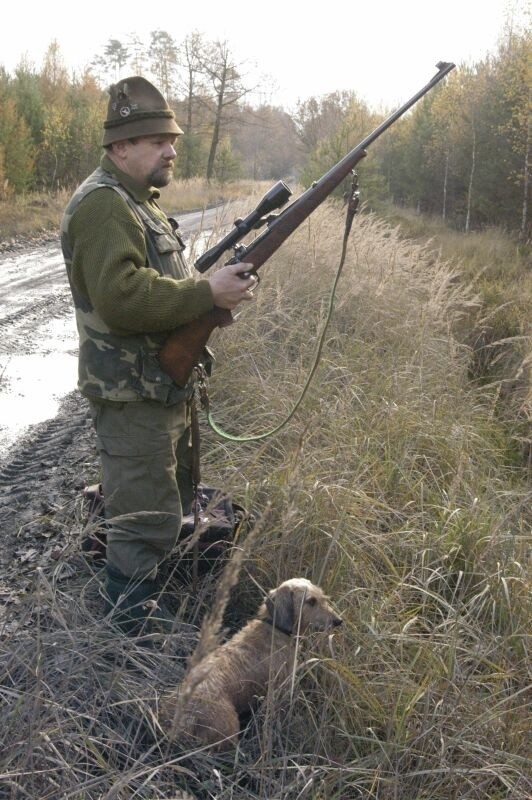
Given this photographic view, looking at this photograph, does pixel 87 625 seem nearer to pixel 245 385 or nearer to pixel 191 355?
pixel 191 355

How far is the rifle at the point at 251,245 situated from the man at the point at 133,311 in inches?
2.6

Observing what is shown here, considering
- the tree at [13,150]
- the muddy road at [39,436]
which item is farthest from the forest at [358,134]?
the muddy road at [39,436]

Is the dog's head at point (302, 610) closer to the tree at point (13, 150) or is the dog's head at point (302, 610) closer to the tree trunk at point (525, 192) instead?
the tree trunk at point (525, 192)

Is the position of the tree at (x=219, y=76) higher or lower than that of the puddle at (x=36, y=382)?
higher

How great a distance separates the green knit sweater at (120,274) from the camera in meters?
2.67

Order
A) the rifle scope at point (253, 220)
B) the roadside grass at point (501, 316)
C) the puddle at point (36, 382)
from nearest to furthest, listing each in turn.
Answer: the rifle scope at point (253, 220)
the puddle at point (36, 382)
the roadside grass at point (501, 316)

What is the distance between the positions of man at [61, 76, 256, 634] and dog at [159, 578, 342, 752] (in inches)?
12.4

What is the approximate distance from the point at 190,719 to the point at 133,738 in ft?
0.63

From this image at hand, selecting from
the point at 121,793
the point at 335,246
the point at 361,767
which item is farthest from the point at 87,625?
the point at 335,246

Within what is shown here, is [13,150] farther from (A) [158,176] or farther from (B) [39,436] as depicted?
(A) [158,176]

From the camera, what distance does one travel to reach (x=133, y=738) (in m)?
2.28

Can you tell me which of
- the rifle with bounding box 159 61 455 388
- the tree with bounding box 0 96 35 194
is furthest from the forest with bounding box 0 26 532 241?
the rifle with bounding box 159 61 455 388

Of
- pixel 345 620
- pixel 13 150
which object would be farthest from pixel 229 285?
pixel 13 150

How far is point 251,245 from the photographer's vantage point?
3092 mm
